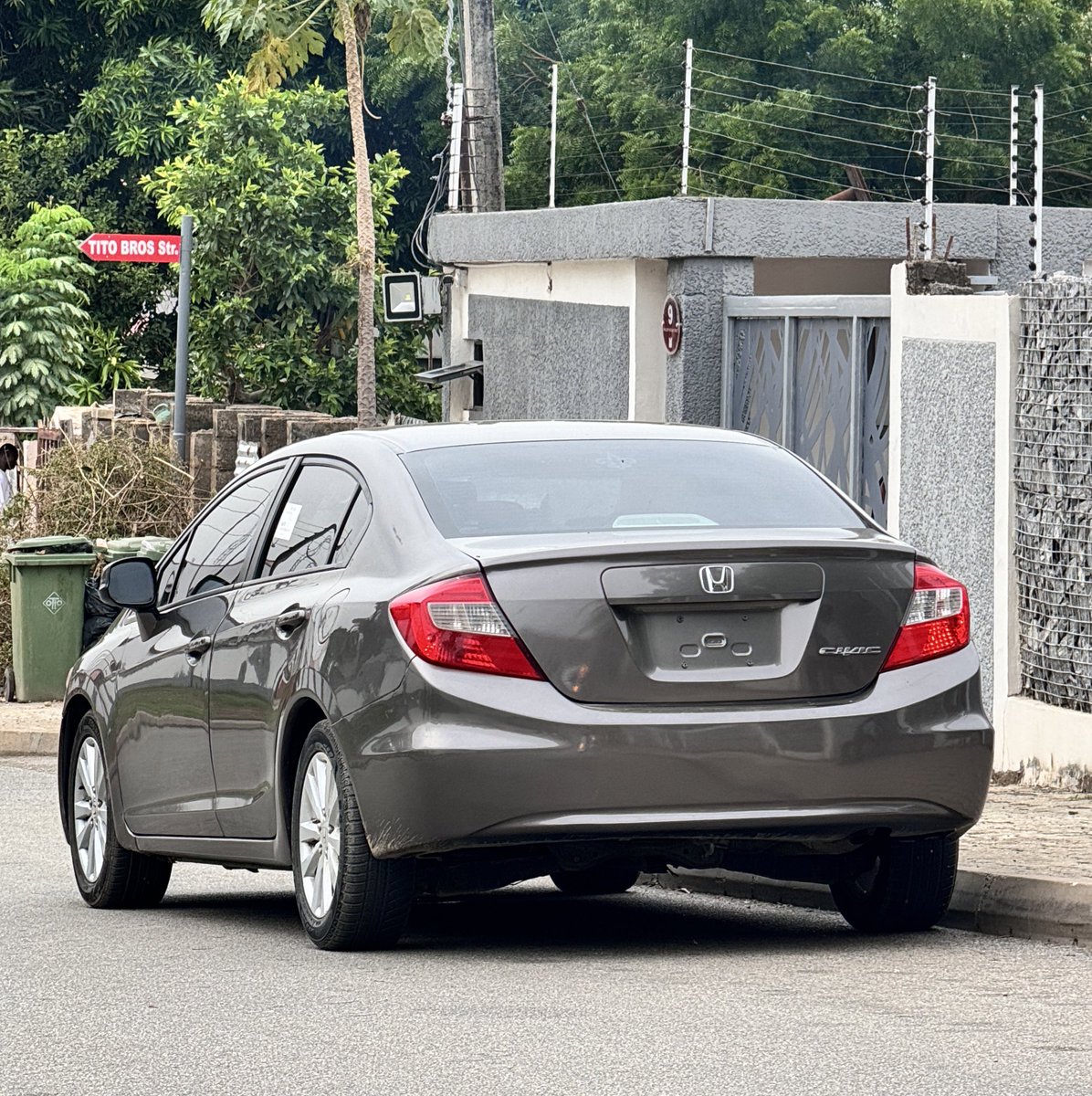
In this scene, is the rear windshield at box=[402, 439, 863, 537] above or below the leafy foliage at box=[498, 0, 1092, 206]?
below

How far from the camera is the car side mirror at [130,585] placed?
855 cm

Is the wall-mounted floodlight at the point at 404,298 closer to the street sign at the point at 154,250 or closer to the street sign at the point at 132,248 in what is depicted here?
the street sign at the point at 154,250

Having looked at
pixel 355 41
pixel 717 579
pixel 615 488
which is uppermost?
pixel 355 41

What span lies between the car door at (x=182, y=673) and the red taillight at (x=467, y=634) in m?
1.51

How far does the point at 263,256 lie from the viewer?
35.6 meters

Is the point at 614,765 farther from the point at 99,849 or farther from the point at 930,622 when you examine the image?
the point at 99,849

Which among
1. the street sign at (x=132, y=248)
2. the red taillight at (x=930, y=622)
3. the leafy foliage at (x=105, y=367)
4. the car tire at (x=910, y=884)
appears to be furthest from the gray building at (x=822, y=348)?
the leafy foliage at (x=105, y=367)

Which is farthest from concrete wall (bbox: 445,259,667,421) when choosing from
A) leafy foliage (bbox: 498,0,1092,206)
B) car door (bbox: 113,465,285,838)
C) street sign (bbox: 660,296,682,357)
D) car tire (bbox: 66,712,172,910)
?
leafy foliage (bbox: 498,0,1092,206)

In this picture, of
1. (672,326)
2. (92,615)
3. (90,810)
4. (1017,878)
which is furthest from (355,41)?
(1017,878)

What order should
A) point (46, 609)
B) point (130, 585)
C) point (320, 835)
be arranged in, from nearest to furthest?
1. point (320, 835)
2. point (130, 585)
3. point (46, 609)

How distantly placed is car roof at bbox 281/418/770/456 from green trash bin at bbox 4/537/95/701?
397 inches

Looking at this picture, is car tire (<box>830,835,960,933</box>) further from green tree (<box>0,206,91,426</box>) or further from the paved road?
green tree (<box>0,206,91,426</box>)

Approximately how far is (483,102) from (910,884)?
1733 cm

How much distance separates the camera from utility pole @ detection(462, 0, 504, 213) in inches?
923
